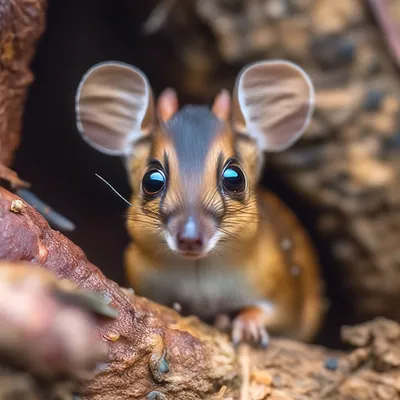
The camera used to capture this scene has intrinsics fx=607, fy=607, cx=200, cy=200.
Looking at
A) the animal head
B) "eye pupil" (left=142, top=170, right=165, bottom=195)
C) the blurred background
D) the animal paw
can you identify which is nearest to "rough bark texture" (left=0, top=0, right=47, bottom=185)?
the animal head

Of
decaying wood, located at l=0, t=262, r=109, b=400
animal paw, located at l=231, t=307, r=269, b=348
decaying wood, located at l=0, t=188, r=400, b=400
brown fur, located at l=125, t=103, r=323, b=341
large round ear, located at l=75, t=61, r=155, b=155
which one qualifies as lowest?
decaying wood, located at l=0, t=262, r=109, b=400

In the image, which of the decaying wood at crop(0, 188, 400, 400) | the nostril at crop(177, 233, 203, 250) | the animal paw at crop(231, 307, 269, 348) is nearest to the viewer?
the decaying wood at crop(0, 188, 400, 400)

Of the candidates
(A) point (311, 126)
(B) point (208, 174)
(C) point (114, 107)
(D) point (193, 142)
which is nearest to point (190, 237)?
(B) point (208, 174)

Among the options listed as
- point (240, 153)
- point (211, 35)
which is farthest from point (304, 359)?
point (211, 35)

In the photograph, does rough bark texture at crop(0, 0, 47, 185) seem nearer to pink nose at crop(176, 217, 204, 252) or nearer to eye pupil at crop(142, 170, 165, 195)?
eye pupil at crop(142, 170, 165, 195)

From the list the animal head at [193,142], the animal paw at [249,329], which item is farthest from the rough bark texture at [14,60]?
the animal paw at [249,329]
